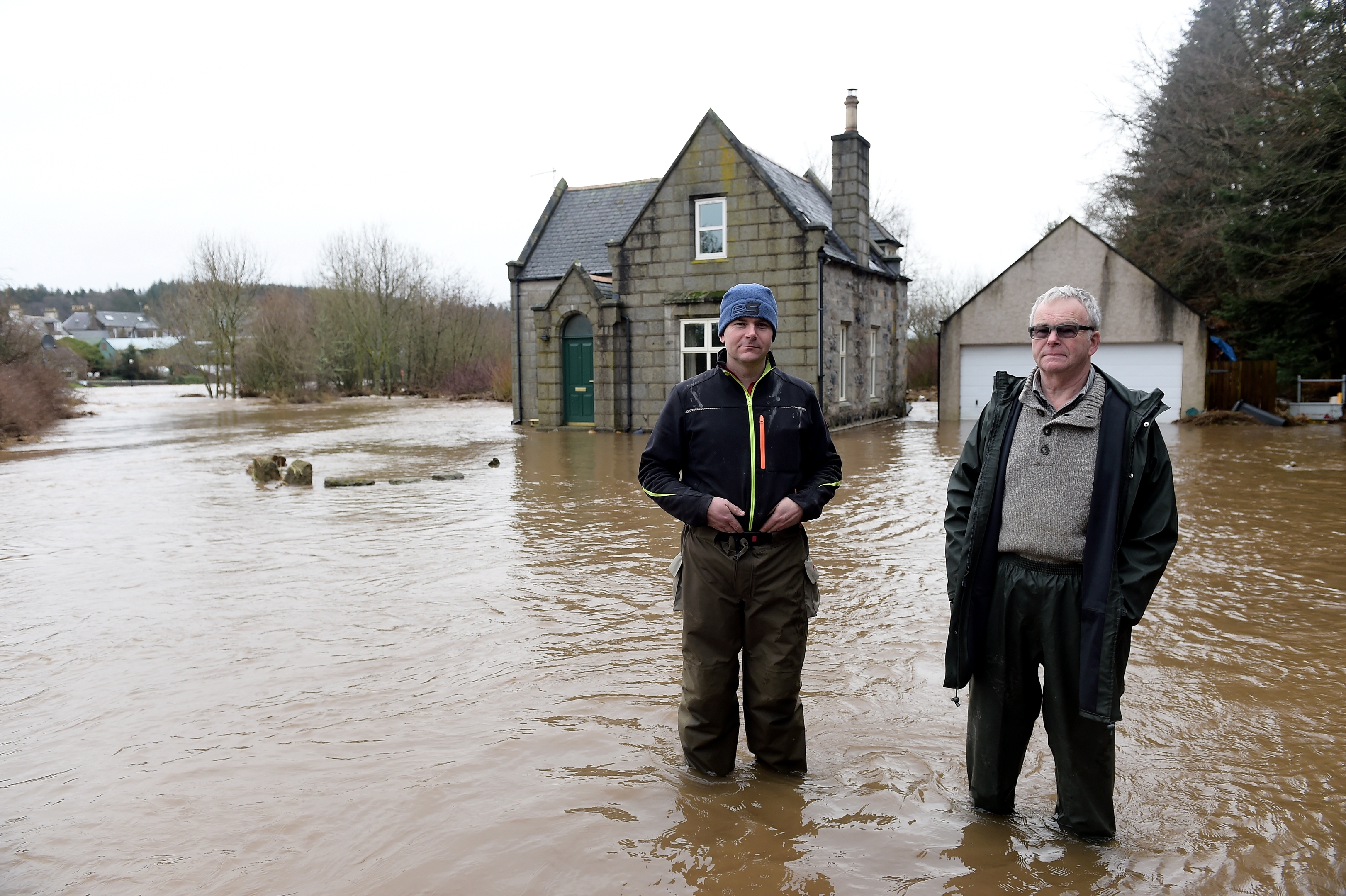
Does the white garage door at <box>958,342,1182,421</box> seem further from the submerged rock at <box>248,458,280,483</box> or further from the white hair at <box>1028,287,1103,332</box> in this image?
the white hair at <box>1028,287,1103,332</box>

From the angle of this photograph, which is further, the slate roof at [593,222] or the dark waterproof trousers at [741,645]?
the slate roof at [593,222]

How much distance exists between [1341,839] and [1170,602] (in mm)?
3311

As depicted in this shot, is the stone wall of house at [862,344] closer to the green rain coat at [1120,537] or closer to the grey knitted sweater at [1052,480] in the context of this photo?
the grey knitted sweater at [1052,480]

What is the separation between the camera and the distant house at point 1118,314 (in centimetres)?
2264

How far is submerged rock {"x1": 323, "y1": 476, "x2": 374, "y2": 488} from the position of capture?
1341cm

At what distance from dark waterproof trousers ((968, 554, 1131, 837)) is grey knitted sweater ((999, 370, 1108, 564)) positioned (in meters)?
0.09

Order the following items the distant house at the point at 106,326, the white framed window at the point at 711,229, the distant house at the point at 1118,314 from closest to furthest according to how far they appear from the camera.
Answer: the white framed window at the point at 711,229 → the distant house at the point at 1118,314 → the distant house at the point at 106,326

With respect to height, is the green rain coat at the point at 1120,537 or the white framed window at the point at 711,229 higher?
the white framed window at the point at 711,229

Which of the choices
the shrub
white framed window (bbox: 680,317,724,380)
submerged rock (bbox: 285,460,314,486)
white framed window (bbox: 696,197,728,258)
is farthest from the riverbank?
white framed window (bbox: 696,197,728,258)

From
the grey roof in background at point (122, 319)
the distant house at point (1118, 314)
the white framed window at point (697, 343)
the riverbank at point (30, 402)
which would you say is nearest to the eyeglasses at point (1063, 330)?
the white framed window at point (697, 343)

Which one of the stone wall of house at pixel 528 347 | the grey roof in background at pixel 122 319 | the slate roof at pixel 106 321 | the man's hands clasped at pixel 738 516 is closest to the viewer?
the man's hands clasped at pixel 738 516

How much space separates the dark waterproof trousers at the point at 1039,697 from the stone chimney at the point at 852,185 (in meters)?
20.5

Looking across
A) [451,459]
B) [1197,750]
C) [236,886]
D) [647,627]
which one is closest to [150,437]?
[451,459]

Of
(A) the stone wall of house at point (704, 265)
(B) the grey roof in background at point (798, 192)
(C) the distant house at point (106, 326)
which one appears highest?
(C) the distant house at point (106, 326)
